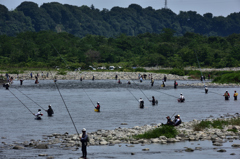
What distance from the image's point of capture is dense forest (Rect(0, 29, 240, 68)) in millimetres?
124375

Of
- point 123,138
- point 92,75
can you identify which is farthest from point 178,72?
point 123,138

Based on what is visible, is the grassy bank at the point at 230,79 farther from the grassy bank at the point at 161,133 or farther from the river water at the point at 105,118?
the grassy bank at the point at 161,133

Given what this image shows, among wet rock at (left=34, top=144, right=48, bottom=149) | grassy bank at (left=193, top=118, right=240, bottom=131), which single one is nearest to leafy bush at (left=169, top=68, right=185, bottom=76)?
grassy bank at (left=193, top=118, right=240, bottom=131)

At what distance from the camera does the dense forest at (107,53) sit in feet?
408

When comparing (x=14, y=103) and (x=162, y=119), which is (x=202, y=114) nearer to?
(x=162, y=119)

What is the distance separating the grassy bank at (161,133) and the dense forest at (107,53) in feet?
303

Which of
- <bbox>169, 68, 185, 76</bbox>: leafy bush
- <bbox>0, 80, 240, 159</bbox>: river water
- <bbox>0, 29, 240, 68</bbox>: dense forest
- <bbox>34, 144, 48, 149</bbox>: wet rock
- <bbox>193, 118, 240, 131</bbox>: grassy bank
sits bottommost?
<bbox>34, 144, 48, 149</bbox>: wet rock

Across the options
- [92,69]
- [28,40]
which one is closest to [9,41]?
[28,40]

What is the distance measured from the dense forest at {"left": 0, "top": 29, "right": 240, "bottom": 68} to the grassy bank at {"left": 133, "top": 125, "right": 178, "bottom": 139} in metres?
92.3

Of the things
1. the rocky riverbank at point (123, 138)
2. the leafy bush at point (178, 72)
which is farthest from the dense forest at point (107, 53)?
the rocky riverbank at point (123, 138)

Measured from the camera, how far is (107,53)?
450 feet

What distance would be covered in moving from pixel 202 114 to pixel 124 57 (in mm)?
102039

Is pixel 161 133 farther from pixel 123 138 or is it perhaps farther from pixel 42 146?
pixel 42 146

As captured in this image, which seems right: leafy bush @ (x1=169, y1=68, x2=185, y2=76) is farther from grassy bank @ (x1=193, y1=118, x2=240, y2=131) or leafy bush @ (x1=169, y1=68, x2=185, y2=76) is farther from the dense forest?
grassy bank @ (x1=193, y1=118, x2=240, y2=131)
